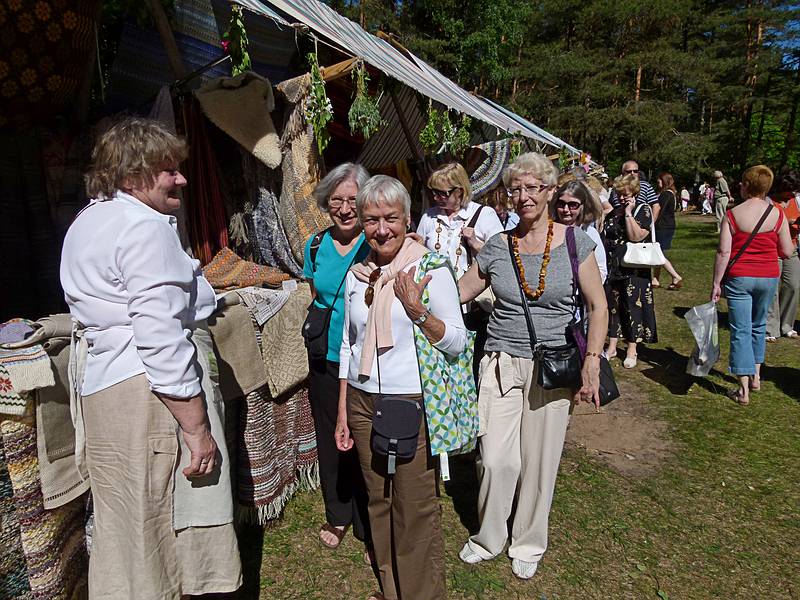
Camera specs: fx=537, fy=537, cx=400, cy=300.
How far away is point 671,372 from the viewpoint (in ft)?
17.8

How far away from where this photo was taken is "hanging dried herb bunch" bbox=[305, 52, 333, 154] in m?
3.05

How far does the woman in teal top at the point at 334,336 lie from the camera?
2.56 meters

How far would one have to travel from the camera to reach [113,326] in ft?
5.24

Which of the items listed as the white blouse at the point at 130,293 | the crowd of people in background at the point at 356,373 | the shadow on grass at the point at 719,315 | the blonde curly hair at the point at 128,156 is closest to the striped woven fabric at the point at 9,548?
the crowd of people in background at the point at 356,373

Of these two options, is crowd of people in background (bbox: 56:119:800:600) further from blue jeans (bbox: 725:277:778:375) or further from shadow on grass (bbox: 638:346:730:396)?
shadow on grass (bbox: 638:346:730:396)

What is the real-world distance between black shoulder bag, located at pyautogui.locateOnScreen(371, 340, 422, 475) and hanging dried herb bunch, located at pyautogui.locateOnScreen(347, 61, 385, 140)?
2.13m

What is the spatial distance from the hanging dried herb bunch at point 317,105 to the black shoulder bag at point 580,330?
61.5 inches

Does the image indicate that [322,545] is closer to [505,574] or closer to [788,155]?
[505,574]

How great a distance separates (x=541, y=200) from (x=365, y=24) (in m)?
18.4

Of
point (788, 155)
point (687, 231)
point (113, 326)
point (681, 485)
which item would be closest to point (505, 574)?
point (681, 485)

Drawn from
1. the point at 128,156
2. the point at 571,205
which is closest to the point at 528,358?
the point at 571,205

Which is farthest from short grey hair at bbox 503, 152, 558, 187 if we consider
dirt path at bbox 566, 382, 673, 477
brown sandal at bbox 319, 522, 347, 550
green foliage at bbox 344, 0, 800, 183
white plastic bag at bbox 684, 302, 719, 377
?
green foliage at bbox 344, 0, 800, 183

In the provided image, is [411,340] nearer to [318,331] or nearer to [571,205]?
[318,331]

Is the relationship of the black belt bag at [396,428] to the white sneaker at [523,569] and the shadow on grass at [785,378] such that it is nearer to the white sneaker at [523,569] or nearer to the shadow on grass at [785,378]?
the white sneaker at [523,569]
